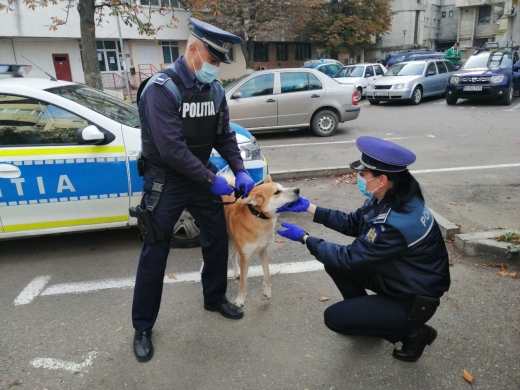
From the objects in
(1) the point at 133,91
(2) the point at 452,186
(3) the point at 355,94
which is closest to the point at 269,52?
(1) the point at 133,91

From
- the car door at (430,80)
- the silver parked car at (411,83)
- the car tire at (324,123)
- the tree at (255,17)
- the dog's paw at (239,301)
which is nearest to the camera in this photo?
the dog's paw at (239,301)

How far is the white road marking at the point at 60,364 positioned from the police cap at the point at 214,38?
2150 mm

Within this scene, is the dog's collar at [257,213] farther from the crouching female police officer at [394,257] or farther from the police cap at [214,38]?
the police cap at [214,38]

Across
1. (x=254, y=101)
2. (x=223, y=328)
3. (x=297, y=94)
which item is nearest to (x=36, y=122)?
(x=223, y=328)

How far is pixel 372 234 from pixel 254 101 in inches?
303

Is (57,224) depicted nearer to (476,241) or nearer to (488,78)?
(476,241)

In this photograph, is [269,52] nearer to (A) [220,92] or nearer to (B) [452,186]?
(B) [452,186]

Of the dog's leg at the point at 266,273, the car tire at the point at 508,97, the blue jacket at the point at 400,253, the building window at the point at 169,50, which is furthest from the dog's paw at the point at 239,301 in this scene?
the building window at the point at 169,50

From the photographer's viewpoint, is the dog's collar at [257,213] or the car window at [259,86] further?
the car window at [259,86]

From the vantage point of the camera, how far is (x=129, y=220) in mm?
3979

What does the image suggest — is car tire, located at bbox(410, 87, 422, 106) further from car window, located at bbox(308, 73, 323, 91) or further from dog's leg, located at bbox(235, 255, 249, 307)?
dog's leg, located at bbox(235, 255, 249, 307)

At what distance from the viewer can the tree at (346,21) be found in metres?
33.0

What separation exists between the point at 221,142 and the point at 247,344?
143 centimetres

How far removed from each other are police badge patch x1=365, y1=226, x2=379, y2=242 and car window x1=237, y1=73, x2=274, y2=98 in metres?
7.76
